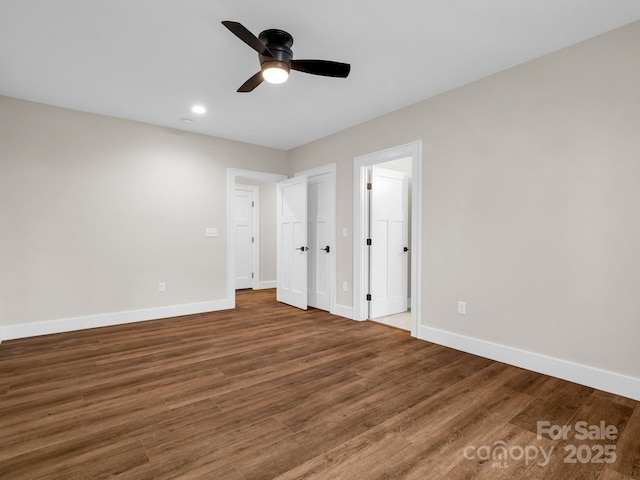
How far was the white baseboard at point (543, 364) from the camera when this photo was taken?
2.29 m

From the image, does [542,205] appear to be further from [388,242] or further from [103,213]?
[103,213]

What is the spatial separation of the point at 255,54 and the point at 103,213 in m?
2.89

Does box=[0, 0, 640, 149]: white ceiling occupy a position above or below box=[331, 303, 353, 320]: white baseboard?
above

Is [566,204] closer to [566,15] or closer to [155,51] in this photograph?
[566,15]

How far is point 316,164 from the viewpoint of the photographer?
16.7ft

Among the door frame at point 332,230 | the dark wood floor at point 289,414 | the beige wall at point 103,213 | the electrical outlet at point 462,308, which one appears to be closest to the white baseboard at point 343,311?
the door frame at point 332,230

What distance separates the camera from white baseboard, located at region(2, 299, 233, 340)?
141 inches

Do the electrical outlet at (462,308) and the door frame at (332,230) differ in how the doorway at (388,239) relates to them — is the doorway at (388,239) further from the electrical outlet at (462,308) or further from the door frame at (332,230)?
the electrical outlet at (462,308)

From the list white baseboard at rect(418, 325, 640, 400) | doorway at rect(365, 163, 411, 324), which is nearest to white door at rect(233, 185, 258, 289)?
doorway at rect(365, 163, 411, 324)

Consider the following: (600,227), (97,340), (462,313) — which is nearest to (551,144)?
(600,227)

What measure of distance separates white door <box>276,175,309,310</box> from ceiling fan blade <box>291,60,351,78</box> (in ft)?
8.51

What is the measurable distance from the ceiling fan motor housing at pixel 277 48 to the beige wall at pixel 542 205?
1835 millimetres

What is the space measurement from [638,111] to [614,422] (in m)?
2.10

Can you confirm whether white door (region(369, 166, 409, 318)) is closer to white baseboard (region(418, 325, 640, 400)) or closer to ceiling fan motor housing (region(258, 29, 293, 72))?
white baseboard (region(418, 325, 640, 400))
